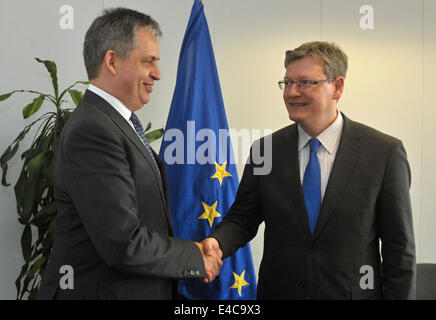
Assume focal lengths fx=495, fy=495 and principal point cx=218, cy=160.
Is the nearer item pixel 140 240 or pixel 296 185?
pixel 140 240

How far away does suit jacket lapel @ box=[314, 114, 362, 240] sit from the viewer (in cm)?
194

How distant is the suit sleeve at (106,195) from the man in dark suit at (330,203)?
60 centimetres

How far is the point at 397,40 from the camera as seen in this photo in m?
3.80

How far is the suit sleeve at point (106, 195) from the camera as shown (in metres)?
1.68

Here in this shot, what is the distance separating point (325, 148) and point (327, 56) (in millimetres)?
393

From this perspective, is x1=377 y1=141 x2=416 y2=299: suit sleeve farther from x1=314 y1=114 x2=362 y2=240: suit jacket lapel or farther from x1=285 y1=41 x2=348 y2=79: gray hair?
x1=285 y1=41 x2=348 y2=79: gray hair

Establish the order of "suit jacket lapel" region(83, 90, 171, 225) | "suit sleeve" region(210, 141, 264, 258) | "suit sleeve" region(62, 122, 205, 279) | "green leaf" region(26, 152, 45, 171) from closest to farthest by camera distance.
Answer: "suit sleeve" region(62, 122, 205, 279)
"suit jacket lapel" region(83, 90, 171, 225)
"suit sleeve" region(210, 141, 264, 258)
"green leaf" region(26, 152, 45, 171)

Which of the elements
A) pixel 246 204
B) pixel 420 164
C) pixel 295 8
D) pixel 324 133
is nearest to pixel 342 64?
pixel 324 133

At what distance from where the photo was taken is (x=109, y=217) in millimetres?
1676

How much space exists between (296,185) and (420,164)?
2.21 metres

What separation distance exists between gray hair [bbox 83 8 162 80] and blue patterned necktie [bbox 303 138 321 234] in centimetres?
85

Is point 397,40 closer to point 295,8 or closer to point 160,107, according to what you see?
point 295,8

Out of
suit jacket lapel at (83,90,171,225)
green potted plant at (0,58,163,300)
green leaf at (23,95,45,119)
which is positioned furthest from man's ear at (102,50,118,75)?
green leaf at (23,95,45,119)

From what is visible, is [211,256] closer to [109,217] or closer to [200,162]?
[109,217]
